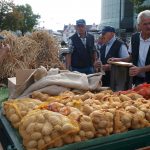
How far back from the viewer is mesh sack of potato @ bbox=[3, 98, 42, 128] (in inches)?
102

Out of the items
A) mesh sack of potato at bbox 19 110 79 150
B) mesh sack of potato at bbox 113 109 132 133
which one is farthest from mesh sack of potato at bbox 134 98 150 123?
mesh sack of potato at bbox 19 110 79 150

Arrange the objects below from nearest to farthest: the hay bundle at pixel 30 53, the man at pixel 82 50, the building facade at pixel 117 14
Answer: the hay bundle at pixel 30 53 < the man at pixel 82 50 < the building facade at pixel 117 14

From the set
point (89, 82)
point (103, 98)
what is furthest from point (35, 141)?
point (89, 82)

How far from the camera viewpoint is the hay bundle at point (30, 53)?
5.88 metres

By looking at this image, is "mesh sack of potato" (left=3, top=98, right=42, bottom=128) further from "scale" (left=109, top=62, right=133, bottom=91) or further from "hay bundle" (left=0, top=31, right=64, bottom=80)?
"hay bundle" (left=0, top=31, right=64, bottom=80)

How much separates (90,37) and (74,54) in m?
0.44

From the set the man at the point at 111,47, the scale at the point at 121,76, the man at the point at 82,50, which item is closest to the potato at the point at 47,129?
the scale at the point at 121,76

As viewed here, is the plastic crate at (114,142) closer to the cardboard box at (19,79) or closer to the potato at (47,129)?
the potato at (47,129)

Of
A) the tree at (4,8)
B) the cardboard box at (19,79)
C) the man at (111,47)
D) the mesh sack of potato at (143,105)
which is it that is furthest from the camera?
the tree at (4,8)

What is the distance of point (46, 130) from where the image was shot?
2.17 metres

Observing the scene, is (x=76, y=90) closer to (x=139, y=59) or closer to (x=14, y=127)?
(x=14, y=127)

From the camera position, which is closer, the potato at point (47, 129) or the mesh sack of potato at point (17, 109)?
the potato at point (47, 129)

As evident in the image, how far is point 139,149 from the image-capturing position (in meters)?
2.20

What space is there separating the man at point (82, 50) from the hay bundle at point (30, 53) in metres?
0.37
